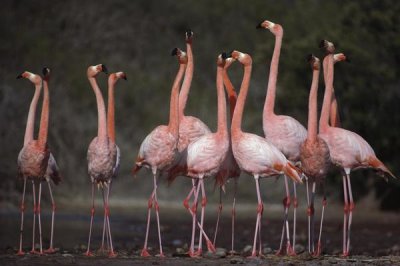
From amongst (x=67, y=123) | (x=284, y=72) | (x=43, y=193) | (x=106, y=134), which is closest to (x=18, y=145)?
(x=43, y=193)

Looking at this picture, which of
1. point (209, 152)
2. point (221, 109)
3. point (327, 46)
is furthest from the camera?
point (327, 46)

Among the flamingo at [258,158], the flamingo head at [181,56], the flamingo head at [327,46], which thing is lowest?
the flamingo at [258,158]

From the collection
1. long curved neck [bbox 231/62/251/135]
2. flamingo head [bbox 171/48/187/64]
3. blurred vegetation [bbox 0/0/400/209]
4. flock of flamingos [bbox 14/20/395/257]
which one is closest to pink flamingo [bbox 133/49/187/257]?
flock of flamingos [bbox 14/20/395/257]

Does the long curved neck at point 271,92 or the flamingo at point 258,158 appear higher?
the long curved neck at point 271,92

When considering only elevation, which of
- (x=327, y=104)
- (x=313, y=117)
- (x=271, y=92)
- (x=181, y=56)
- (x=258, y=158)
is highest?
(x=181, y=56)

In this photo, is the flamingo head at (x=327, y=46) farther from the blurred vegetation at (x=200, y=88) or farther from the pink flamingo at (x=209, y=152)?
the blurred vegetation at (x=200, y=88)

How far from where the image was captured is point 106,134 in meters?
12.4

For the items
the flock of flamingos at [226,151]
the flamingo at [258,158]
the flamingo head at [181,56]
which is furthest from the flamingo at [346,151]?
the flamingo head at [181,56]

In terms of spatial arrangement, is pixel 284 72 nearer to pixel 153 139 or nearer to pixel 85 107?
pixel 85 107

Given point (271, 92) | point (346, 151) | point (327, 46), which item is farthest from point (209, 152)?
point (327, 46)

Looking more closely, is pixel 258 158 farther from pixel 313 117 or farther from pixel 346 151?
pixel 346 151

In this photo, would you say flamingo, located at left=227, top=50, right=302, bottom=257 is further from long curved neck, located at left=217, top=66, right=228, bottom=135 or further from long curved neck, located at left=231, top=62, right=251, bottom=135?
long curved neck, located at left=217, top=66, right=228, bottom=135

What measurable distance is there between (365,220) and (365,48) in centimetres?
437

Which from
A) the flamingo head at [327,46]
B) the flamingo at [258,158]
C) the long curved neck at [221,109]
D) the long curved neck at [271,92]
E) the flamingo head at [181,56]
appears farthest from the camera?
the long curved neck at [271,92]
